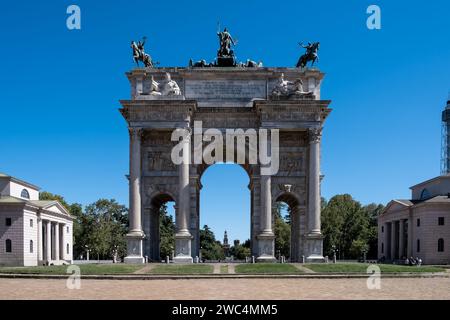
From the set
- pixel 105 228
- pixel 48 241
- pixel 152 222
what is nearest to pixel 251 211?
pixel 152 222

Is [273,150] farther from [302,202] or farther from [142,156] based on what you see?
[142,156]

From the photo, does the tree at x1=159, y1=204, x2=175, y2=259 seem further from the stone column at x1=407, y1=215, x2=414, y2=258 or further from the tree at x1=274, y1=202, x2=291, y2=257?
the stone column at x1=407, y1=215, x2=414, y2=258

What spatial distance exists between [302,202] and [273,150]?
5945 millimetres

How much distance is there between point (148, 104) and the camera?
51.1 meters

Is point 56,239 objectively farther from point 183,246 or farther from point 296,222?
point 296,222

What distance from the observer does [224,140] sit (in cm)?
5259

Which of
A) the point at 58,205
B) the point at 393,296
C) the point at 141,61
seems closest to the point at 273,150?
the point at 141,61

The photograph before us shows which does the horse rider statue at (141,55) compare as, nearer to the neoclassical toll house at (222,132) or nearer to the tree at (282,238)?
the neoclassical toll house at (222,132)

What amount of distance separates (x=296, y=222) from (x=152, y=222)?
1455 cm

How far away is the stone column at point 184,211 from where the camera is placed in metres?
49.5

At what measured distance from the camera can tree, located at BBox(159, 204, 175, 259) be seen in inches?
4082

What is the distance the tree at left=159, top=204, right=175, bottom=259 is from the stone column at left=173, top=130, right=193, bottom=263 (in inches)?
1821

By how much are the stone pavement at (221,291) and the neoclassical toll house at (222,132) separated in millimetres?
18451

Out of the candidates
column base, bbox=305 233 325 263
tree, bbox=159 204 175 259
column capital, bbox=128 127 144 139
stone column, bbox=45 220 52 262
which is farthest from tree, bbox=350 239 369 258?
column capital, bbox=128 127 144 139
